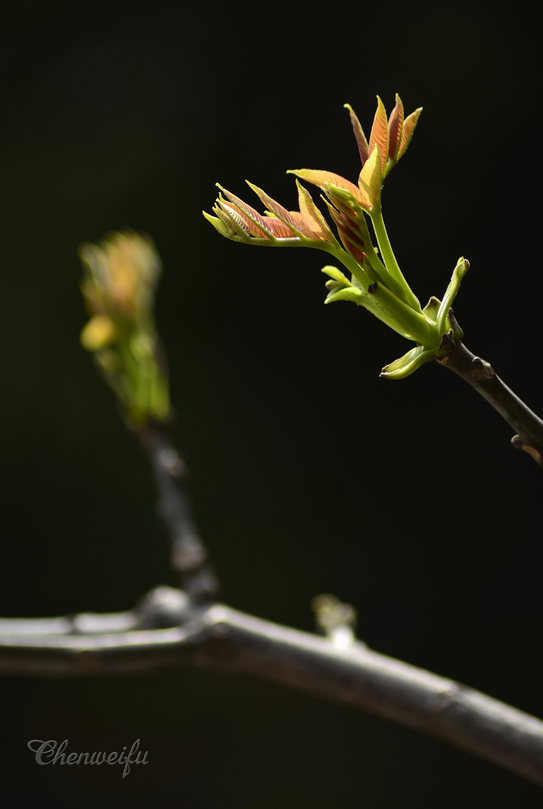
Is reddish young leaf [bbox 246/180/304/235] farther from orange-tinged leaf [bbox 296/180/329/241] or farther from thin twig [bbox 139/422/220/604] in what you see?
thin twig [bbox 139/422/220/604]

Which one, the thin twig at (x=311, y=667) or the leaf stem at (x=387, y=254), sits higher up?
the leaf stem at (x=387, y=254)

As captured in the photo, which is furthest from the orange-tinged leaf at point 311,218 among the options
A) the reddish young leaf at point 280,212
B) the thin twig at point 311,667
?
the thin twig at point 311,667

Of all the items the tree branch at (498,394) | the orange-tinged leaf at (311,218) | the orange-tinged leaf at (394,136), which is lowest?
the tree branch at (498,394)

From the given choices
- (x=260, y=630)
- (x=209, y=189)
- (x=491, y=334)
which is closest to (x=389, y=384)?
(x=491, y=334)

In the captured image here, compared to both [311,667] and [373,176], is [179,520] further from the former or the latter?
[373,176]

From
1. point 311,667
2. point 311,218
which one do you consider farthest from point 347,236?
point 311,667

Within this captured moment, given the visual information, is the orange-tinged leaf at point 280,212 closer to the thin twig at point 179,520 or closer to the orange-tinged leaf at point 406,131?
the orange-tinged leaf at point 406,131

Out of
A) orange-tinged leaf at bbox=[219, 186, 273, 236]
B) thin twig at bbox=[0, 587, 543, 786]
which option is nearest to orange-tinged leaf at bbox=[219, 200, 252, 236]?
orange-tinged leaf at bbox=[219, 186, 273, 236]
